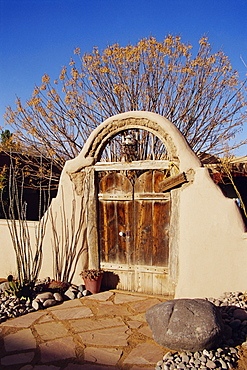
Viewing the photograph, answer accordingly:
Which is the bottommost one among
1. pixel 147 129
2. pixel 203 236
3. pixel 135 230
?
pixel 203 236

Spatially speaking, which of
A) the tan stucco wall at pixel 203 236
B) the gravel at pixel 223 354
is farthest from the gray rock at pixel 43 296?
A: the gravel at pixel 223 354

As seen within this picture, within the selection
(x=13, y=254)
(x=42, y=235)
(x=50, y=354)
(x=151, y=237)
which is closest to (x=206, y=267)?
(x=151, y=237)

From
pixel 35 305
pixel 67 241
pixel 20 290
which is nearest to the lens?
pixel 35 305

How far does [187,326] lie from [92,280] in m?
2.67

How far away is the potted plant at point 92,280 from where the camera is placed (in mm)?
6164

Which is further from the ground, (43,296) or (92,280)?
(92,280)

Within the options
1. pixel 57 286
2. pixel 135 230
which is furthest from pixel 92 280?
pixel 135 230

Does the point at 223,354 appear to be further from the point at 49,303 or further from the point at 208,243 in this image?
the point at 49,303

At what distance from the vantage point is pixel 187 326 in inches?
150

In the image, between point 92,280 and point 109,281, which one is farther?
point 109,281

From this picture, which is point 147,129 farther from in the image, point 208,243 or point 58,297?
point 58,297

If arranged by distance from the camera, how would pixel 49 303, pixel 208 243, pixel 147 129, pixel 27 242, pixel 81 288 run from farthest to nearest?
1. pixel 27 242
2. pixel 81 288
3. pixel 147 129
4. pixel 49 303
5. pixel 208 243

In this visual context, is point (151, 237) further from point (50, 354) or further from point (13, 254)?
point (13, 254)

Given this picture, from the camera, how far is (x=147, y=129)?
605 centimetres
